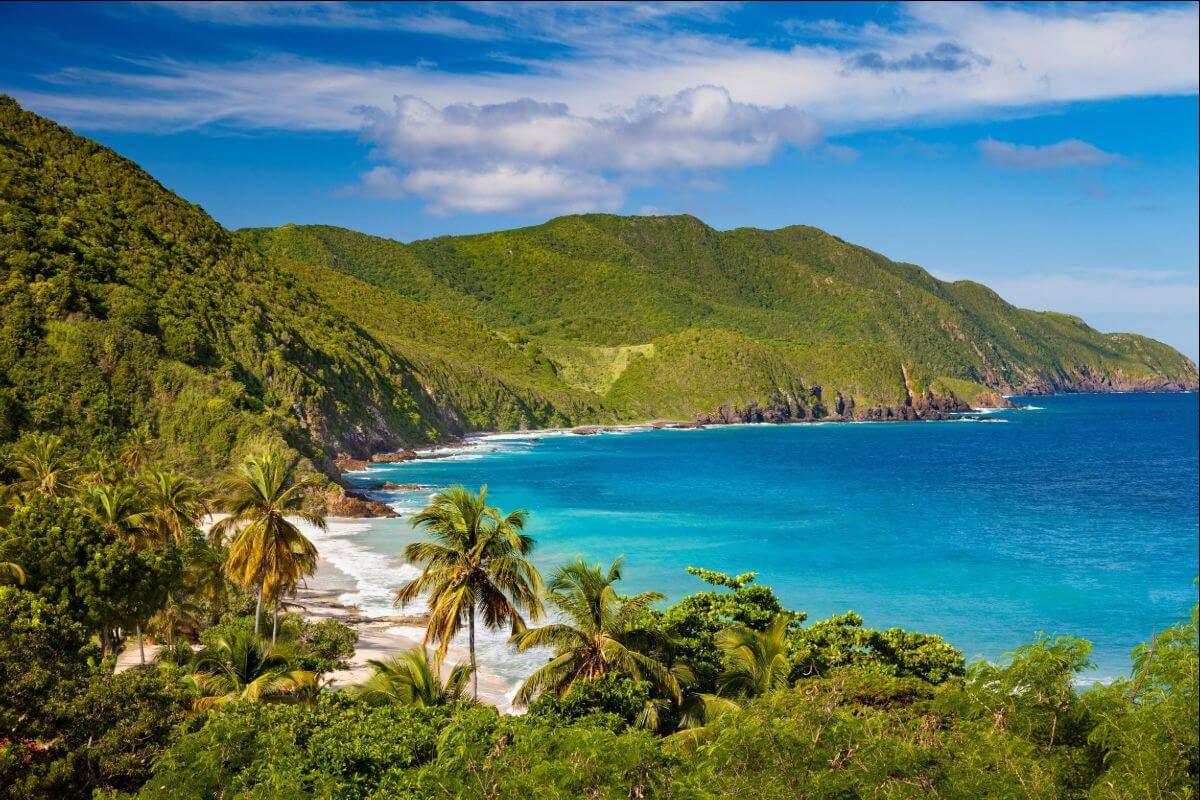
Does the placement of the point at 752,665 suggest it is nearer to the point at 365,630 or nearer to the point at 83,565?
the point at 83,565

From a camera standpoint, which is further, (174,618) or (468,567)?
(174,618)

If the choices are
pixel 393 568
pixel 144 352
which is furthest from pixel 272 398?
pixel 393 568

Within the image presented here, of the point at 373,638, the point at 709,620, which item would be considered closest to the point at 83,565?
the point at 373,638

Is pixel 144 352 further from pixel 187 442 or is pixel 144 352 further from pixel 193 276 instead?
pixel 193 276

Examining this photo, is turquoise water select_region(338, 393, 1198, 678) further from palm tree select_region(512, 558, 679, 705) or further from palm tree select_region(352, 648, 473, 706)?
palm tree select_region(352, 648, 473, 706)

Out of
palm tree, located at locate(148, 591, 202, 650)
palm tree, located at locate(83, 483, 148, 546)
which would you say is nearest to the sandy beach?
palm tree, located at locate(148, 591, 202, 650)
